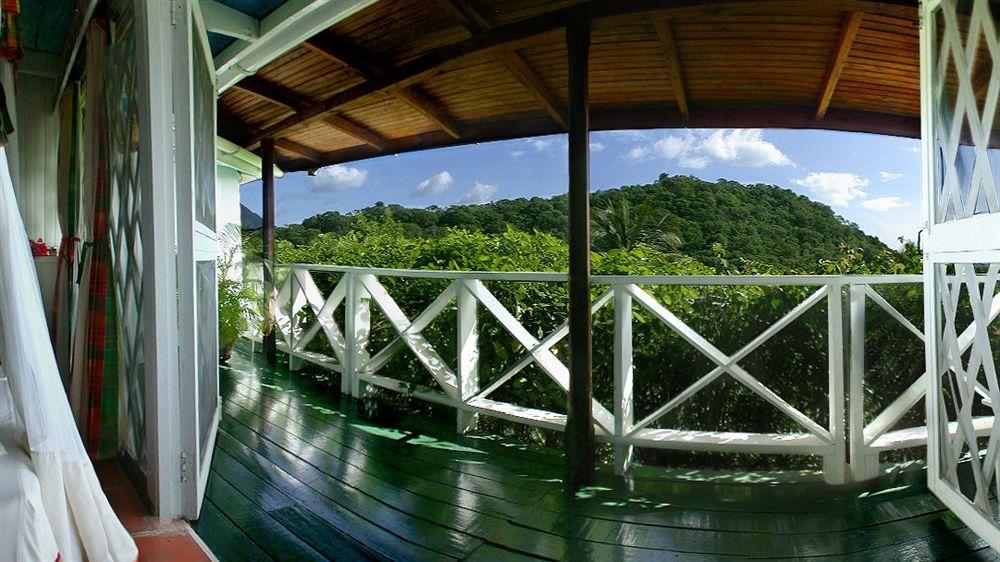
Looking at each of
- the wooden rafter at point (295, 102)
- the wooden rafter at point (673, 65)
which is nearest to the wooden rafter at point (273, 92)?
the wooden rafter at point (295, 102)

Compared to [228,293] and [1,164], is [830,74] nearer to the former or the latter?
[1,164]

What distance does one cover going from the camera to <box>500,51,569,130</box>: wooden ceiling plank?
1.99 m

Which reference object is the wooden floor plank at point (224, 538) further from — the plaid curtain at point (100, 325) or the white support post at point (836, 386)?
the white support post at point (836, 386)

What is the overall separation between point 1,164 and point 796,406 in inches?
92.1

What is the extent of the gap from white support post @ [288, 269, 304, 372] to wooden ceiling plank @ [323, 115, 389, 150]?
115cm

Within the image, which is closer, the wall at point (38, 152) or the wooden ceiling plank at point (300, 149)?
the wall at point (38, 152)

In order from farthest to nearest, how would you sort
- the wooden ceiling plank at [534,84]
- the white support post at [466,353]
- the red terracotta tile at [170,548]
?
1. the white support post at [466,353]
2. the wooden ceiling plank at [534,84]
3. the red terracotta tile at [170,548]

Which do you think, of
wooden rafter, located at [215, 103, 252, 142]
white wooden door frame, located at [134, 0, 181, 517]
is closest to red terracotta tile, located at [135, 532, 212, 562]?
white wooden door frame, located at [134, 0, 181, 517]

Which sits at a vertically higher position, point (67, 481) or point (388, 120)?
point (388, 120)

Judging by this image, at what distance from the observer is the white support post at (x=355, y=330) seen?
114 inches

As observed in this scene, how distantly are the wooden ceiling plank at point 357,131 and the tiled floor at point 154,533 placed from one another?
97.5 inches

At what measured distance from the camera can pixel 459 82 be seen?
2.51 m

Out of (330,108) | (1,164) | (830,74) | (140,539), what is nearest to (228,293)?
(330,108)

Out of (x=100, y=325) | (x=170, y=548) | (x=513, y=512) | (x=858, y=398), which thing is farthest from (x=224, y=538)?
(x=858, y=398)
